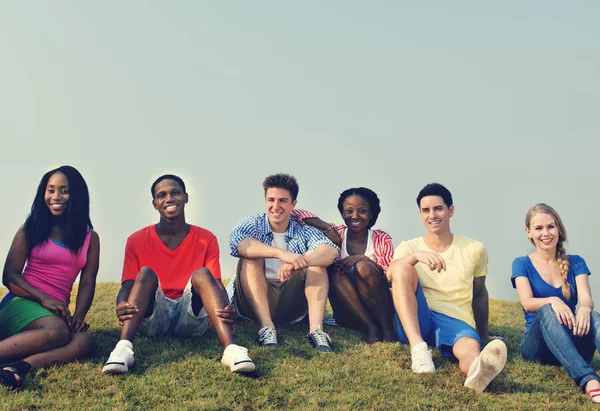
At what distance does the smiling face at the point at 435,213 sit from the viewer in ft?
20.5

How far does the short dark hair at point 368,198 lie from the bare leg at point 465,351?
227 centimetres

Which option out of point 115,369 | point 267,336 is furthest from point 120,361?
point 267,336

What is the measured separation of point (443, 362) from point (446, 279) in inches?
35.8

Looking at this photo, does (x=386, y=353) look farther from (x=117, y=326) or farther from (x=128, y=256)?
(x=117, y=326)

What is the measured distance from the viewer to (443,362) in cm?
598

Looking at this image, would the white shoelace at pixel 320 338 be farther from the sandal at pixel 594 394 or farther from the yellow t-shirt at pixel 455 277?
the sandal at pixel 594 394

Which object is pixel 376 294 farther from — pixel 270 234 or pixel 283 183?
pixel 283 183

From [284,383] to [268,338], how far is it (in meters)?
0.90

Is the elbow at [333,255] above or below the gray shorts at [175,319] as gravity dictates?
above

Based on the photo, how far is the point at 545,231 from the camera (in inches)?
242

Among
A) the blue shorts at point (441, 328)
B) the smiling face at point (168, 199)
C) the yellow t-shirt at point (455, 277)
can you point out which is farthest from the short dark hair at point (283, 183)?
the blue shorts at point (441, 328)

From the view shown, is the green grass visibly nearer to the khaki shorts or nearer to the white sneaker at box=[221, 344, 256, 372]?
the white sneaker at box=[221, 344, 256, 372]

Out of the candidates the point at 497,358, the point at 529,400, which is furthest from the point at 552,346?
the point at 497,358

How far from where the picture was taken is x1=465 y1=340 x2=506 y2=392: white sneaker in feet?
15.9
